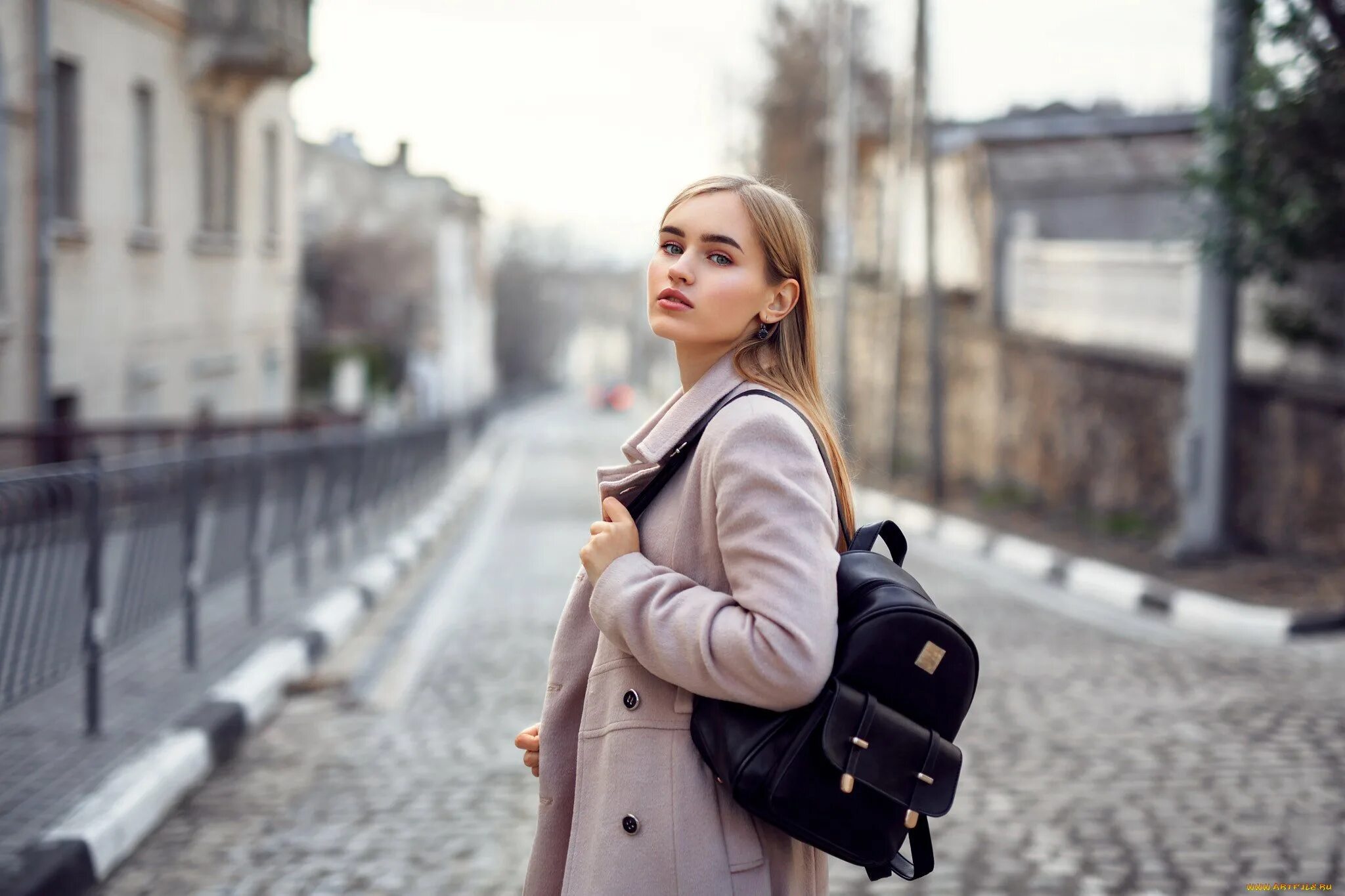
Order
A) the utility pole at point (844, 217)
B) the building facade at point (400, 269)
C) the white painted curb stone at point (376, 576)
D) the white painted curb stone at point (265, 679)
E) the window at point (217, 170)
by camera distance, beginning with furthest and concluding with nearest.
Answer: the building facade at point (400, 269)
the utility pole at point (844, 217)
the window at point (217, 170)
the white painted curb stone at point (376, 576)
the white painted curb stone at point (265, 679)

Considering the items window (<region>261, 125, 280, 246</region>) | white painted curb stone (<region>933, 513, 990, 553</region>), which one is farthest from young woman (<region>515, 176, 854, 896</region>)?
window (<region>261, 125, 280, 246</region>)

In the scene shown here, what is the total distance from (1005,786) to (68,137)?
1382cm

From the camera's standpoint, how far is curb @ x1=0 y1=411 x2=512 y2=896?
4734mm

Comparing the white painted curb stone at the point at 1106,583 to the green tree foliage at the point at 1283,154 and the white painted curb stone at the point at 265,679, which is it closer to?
the green tree foliage at the point at 1283,154

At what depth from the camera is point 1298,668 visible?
27.7 feet

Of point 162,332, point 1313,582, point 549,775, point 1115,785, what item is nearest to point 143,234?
point 162,332

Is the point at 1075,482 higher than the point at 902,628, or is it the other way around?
the point at 902,628

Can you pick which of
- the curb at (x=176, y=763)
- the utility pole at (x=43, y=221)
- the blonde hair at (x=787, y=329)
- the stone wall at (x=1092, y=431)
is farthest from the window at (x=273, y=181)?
the blonde hair at (x=787, y=329)

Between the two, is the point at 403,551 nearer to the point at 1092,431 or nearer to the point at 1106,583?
the point at 1106,583

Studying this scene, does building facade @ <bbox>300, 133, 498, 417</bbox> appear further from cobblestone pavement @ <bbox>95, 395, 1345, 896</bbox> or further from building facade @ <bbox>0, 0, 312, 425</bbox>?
cobblestone pavement @ <bbox>95, 395, 1345, 896</bbox>

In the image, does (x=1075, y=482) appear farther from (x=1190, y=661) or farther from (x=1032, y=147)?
(x=1032, y=147)

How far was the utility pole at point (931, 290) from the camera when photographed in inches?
842

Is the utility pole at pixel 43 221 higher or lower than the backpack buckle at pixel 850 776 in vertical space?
higher

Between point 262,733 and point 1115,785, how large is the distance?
3.94 m
